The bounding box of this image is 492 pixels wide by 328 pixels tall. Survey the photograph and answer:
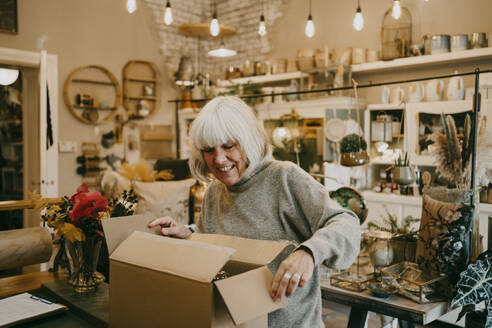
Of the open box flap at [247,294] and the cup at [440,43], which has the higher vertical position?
the cup at [440,43]

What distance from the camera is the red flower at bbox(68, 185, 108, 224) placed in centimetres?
149

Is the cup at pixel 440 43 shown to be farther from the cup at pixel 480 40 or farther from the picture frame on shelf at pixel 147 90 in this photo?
the picture frame on shelf at pixel 147 90

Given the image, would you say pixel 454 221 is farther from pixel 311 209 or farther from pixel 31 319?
pixel 31 319

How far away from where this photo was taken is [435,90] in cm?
431

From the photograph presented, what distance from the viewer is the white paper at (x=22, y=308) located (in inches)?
49.6

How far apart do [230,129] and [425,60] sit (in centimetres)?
384

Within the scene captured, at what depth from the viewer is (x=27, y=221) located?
17.0 feet

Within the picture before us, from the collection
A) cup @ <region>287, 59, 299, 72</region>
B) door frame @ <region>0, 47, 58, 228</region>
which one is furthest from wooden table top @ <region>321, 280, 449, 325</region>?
cup @ <region>287, 59, 299, 72</region>

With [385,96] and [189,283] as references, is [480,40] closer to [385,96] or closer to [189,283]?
[385,96]

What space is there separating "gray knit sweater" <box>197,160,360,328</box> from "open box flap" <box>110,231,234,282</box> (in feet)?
1.10

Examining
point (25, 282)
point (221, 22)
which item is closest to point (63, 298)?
point (25, 282)

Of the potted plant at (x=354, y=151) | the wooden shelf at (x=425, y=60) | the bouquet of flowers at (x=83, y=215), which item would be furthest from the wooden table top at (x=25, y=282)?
the wooden shelf at (x=425, y=60)

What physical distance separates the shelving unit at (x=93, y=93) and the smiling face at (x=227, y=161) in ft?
15.6

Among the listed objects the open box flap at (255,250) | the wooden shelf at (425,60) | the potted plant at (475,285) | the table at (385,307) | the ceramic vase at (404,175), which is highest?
the wooden shelf at (425,60)
